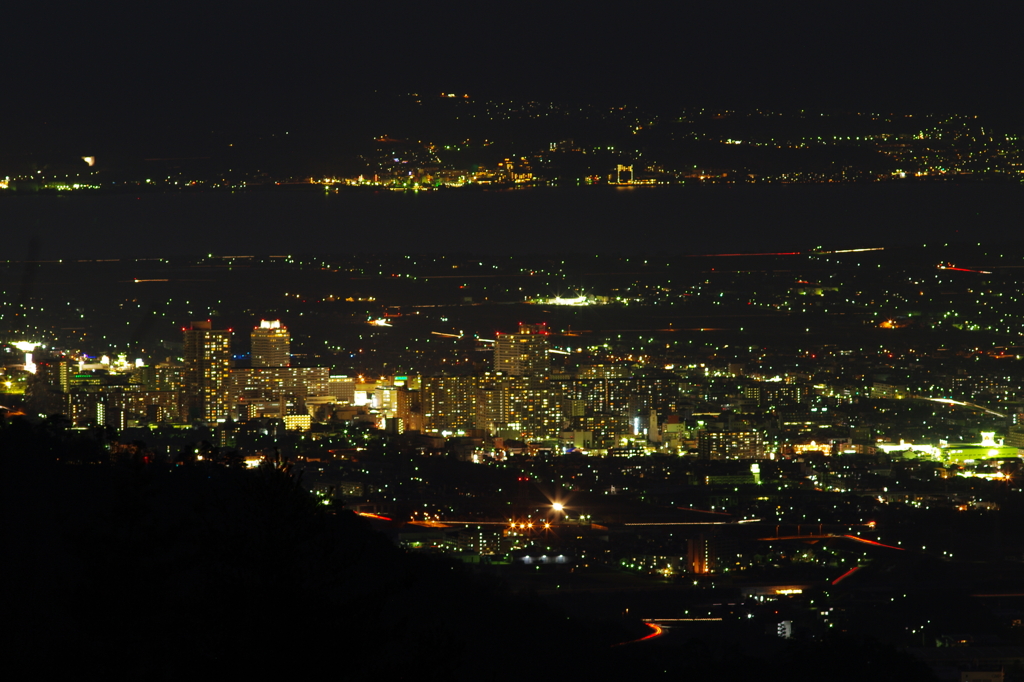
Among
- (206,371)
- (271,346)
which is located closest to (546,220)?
(271,346)

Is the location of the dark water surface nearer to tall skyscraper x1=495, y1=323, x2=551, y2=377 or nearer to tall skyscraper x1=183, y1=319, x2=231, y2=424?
tall skyscraper x1=183, y1=319, x2=231, y2=424

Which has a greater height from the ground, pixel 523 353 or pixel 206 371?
pixel 523 353

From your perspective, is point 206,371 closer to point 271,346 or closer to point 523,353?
point 271,346

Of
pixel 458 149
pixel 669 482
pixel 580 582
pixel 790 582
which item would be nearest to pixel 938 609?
pixel 790 582

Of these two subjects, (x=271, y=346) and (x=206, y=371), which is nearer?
(x=206, y=371)

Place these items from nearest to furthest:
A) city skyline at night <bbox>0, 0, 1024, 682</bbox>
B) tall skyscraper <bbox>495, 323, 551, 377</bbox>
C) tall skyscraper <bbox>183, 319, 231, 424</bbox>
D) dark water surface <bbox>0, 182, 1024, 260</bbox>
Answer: city skyline at night <bbox>0, 0, 1024, 682</bbox>
tall skyscraper <bbox>183, 319, 231, 424</bbox>
tall skyscraper <bbox>495, 323, 551, 377</bbox>
dark water surface <bbox>0, 182, 1024, 260</bbox>

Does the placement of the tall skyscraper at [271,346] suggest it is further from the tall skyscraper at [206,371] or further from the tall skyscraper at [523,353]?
the tall skyscraper at [523,353]

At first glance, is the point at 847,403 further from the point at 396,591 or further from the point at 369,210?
the point at 396,591
